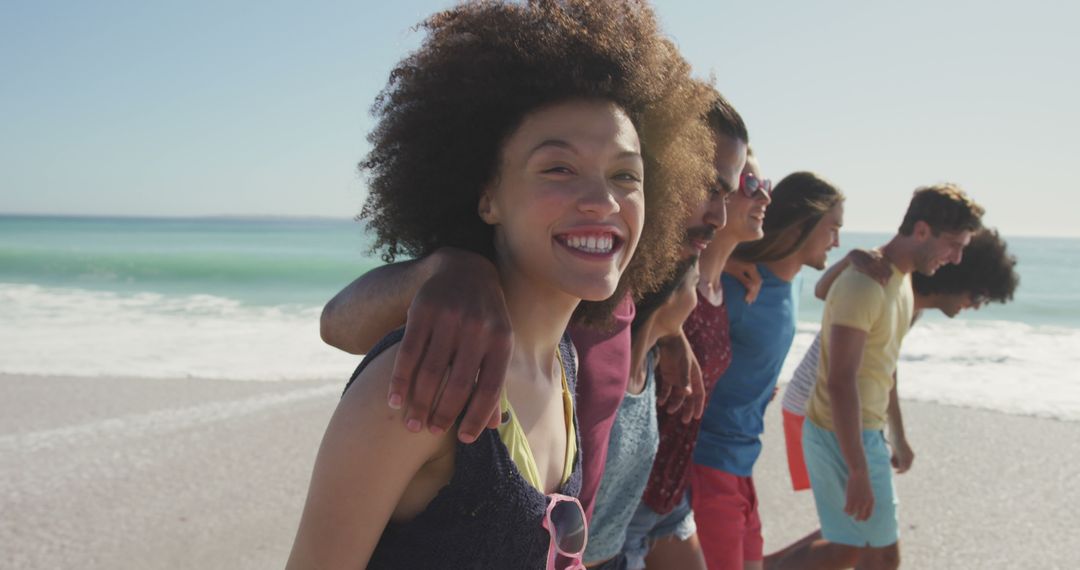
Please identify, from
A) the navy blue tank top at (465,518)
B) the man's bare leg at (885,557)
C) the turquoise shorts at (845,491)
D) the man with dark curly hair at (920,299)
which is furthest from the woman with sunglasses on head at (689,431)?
the navy blue tank top at (465,518)

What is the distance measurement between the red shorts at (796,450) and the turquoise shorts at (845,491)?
0.40 metres

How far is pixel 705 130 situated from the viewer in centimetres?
231

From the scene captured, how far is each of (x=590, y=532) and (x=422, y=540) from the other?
126 cm

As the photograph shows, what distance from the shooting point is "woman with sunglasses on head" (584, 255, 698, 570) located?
2.52m

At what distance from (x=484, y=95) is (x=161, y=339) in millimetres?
12517

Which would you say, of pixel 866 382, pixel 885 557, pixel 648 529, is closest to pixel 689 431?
pixel 648 529

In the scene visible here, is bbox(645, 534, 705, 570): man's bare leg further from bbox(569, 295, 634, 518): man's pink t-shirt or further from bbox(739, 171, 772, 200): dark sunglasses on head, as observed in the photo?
bbox(739, 171, 772, 200): dark sunglasses on head

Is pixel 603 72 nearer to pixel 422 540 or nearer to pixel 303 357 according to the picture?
pixel 422 540

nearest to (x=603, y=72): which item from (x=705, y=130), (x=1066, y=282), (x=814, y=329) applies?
(x=705, y=130)

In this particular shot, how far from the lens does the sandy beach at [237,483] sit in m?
4.52

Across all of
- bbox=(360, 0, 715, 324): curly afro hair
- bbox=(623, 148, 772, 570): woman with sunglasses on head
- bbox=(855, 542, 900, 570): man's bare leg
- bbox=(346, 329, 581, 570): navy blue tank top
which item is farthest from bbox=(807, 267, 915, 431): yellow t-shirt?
bbox=(346, 329, 581, 570): navy blue tank top

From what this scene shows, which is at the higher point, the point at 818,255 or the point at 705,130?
the point at 705,130

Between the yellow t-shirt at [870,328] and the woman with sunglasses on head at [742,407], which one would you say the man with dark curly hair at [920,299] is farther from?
the woman with sunglasses on head at [742,407]

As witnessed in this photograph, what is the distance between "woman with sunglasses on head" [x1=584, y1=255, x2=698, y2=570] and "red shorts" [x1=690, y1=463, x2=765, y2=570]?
69cm
